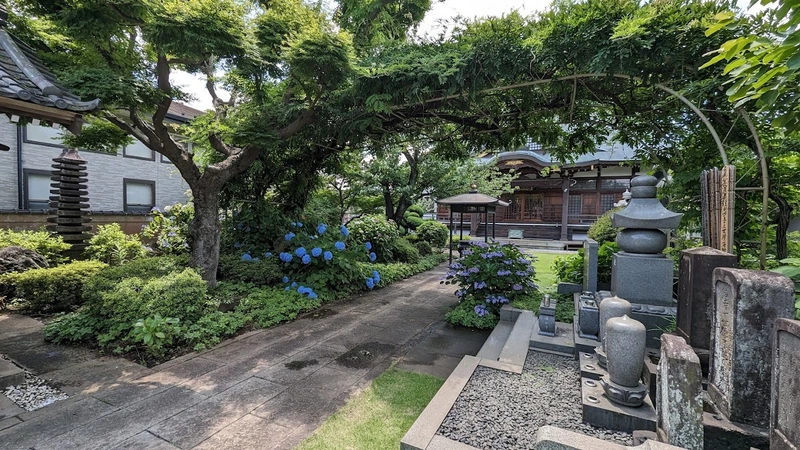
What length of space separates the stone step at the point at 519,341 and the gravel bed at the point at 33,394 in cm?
427

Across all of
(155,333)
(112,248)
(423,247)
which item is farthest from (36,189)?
(423,247)

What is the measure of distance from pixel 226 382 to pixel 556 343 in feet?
11.8

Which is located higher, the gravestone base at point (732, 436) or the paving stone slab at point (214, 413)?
the gravestone base at point (732, 436)

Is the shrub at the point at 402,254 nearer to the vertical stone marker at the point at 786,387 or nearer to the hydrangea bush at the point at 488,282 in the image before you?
the hydrangea bush at the point at 488,282

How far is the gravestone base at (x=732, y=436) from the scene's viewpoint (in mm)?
1758

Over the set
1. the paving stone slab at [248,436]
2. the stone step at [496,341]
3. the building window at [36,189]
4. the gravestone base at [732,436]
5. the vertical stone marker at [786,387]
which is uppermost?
the building window at [36,189]

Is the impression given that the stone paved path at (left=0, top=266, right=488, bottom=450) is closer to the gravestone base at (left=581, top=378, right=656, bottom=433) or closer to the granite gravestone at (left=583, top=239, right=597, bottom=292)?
the gravestone base at (left=581, top=378, right=656, bottom=433)

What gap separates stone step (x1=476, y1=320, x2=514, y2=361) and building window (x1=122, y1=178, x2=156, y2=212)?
45.5 ft

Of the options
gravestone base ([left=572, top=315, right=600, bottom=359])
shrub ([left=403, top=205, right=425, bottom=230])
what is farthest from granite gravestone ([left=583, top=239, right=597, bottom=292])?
shrub ([left=403, top=205, right=425, bottom=230])

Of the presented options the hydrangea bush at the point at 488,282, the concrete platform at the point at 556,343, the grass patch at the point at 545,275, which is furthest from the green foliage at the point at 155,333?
the grass patch at the point at 545,275

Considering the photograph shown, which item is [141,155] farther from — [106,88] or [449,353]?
[449,353]

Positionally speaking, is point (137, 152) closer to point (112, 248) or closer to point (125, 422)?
point (112, 248)

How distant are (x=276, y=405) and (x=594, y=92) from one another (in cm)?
576

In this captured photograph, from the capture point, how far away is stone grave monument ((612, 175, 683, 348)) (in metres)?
3.69
